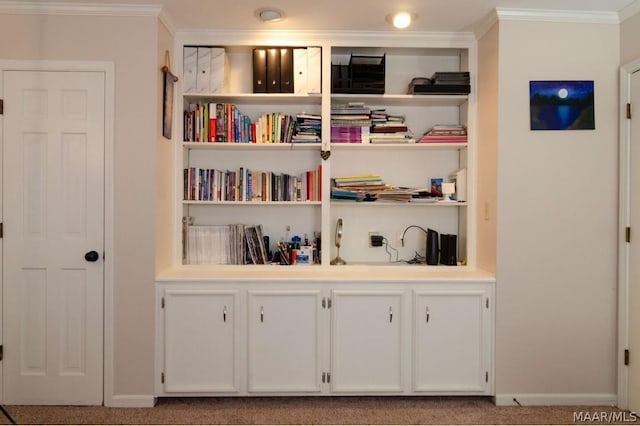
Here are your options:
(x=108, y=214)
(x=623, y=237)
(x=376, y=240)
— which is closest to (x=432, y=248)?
(x=376, y=240)

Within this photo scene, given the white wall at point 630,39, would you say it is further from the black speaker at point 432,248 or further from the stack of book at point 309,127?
the stack of book at point 309,127

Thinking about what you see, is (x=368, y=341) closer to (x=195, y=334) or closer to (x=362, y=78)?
(x=195, y=334)

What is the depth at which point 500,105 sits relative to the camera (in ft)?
8.77

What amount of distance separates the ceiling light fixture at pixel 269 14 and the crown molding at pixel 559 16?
139 centimetres

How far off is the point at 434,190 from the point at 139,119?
2143 millimetres

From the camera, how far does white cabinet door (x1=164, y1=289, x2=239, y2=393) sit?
2.63 metres

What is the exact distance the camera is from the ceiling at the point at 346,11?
2.54 m

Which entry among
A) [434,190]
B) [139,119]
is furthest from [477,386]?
[139,119]

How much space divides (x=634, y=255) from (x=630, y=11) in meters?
1.52

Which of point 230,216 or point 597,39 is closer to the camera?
point 597,39

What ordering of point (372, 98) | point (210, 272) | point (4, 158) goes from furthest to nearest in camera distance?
point (372, 98), point (210, 272), point (4, 158)

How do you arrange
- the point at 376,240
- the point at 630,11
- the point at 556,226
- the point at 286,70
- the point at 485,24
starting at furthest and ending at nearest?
the point at 376,240
the point at 286,70
the point at 485,24
the point at 556,226
the point at 630,11

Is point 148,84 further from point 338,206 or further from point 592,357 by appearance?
point 592,357

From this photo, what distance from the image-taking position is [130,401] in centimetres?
263
